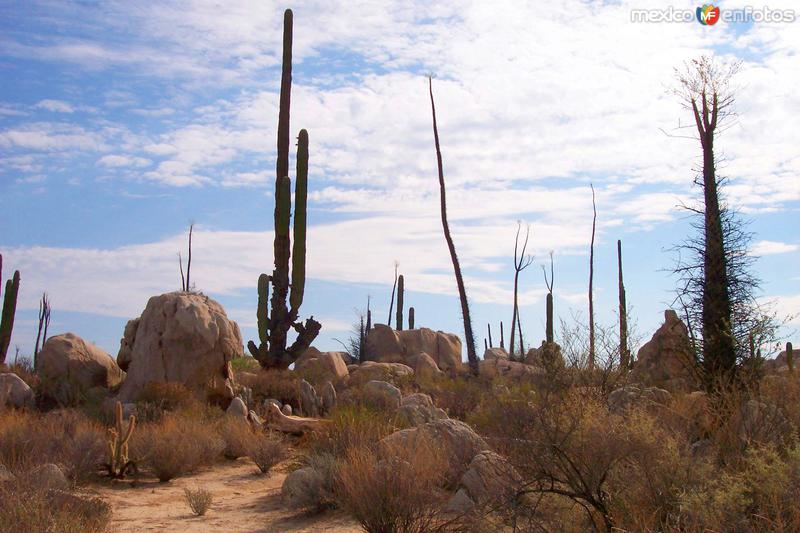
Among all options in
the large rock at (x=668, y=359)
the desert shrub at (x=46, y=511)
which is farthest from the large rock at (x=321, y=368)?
the desert shrub at (x=46, y=511)

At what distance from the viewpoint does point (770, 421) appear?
807cm

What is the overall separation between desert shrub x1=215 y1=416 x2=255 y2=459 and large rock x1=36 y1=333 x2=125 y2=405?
17.4 ft

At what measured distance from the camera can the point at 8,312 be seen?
2972 cm

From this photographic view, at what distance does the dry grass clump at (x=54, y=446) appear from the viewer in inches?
409

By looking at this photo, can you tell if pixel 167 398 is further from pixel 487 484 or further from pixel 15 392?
pixel 487 484

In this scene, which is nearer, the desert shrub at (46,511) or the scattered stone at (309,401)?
the desert shrub at (46,511)

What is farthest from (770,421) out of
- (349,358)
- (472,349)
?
(349,358)

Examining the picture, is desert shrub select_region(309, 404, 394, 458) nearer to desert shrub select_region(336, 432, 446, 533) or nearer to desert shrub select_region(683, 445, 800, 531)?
desert shrub select_region(336, 432, 446, 533)

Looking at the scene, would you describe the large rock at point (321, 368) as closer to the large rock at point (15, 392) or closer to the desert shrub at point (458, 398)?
the desert shrub at point (458, 398)

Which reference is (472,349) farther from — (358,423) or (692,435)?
(692,435)

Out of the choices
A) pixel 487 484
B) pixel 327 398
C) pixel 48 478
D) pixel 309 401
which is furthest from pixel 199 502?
pixel 327 398

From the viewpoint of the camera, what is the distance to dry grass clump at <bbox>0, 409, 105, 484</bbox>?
409 inches

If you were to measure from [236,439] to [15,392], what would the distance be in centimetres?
635

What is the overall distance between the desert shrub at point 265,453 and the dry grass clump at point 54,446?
222 cm
